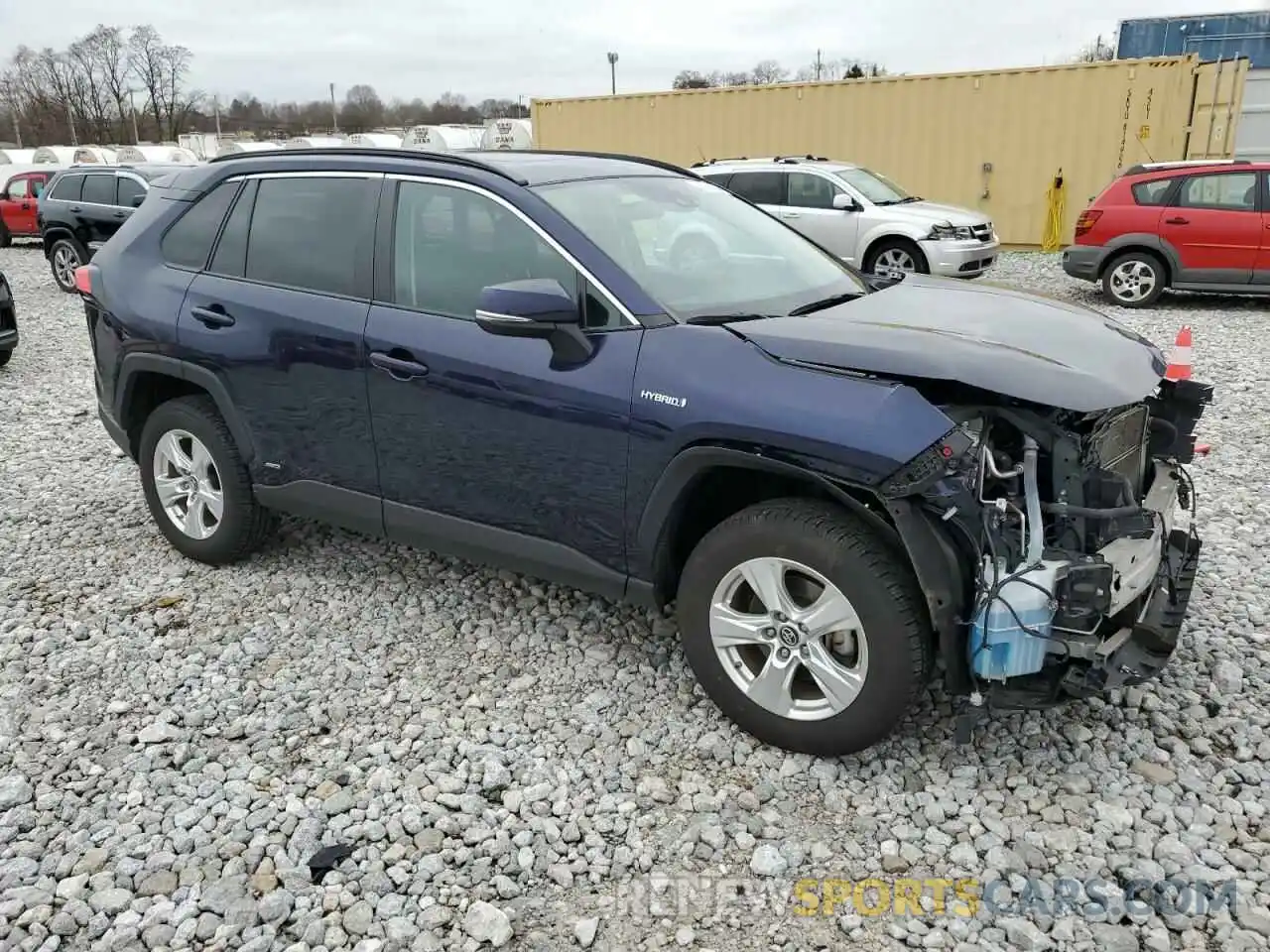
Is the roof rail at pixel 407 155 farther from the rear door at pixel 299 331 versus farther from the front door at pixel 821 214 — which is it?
the front door at pixel 821 214

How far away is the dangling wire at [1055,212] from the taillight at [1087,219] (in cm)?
585

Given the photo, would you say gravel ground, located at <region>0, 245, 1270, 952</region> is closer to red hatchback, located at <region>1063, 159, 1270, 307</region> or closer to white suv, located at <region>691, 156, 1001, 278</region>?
red hatchback, located at <region>1063, 159, 1270, 307</region>

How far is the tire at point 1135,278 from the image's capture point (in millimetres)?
10891

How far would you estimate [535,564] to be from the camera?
3516 mm

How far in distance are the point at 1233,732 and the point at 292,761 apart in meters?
3.00

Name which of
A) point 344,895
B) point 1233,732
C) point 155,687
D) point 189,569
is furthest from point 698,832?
point 189,569

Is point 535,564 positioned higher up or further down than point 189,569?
higher up

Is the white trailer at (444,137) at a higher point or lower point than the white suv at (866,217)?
higher

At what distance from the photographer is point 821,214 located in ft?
41.6

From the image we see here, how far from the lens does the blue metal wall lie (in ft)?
64.0

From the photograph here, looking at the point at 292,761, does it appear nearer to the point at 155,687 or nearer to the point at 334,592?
the point at 155,687

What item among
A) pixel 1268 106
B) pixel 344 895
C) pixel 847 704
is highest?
pixel 1268 106

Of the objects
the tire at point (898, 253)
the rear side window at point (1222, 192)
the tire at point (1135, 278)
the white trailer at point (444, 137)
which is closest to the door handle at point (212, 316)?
the tire at point (898, 253)

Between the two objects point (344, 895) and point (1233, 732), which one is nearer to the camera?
point (344, 895)
